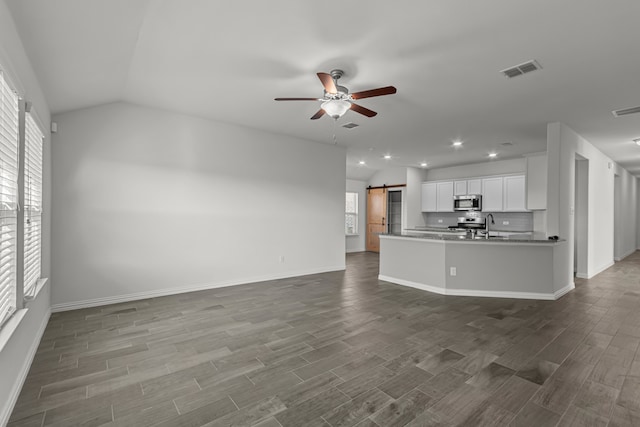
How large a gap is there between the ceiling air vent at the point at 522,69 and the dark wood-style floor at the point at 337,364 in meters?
2.72

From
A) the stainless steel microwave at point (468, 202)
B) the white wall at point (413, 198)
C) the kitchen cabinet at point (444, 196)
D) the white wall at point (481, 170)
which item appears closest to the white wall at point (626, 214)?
the white wall at point (481, 170)

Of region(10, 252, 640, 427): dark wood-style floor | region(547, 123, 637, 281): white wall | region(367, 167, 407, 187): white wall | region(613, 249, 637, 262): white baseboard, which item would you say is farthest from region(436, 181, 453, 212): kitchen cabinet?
region(10, 252, 640, 427): dark wood-style floor

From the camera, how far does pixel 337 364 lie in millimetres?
2617

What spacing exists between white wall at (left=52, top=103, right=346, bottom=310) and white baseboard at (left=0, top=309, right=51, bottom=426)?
1.12m

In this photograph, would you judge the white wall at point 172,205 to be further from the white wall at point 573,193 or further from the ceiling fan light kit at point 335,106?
the white wall at point 573,193

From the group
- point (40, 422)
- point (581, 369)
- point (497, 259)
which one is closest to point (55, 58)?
point (40, 422)

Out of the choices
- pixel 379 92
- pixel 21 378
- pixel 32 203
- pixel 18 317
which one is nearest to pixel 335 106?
pixel 379 92

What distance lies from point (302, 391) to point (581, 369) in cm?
228

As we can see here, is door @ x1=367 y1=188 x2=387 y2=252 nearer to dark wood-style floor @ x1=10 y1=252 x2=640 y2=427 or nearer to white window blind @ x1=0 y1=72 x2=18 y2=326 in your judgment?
dark wood-style floor @ x1=10 y1=252 x2=640 y2=427

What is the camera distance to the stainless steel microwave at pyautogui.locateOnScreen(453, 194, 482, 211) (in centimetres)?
814

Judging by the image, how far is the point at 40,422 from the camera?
191cm

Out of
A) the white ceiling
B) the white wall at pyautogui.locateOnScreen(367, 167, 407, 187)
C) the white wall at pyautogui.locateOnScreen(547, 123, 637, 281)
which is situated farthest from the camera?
the white wall at pyautogui.locateOnScreen(367, 167, 407, 187)

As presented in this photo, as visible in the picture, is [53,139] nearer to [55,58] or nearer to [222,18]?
[55,58]

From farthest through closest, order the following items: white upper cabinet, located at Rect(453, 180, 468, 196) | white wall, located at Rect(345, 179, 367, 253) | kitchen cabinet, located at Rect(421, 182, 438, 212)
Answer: white wall, located at Rect(345, 179, 367, 253), kitchen cabinet, located at Rect(421, 182, 438, 212), white upper cabinet, located at Rect(453, 180, 468, 196)
